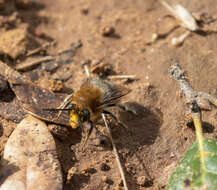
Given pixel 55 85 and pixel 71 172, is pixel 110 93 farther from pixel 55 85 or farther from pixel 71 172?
pixel 71 172

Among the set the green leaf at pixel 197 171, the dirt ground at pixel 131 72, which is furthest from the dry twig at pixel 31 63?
→ the green leaf at pixel 197 171

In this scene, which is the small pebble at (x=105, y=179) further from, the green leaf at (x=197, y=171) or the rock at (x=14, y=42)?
the rock at (x=14, y=42)

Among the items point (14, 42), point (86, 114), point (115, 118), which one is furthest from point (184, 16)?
point (14, 42)

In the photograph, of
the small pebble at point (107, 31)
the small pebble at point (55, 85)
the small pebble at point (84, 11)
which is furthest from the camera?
the small pebble at point (84, 11)

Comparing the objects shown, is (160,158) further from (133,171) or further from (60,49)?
(60,49)

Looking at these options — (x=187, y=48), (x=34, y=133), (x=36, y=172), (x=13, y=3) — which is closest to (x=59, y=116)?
(x=34, y=133)
